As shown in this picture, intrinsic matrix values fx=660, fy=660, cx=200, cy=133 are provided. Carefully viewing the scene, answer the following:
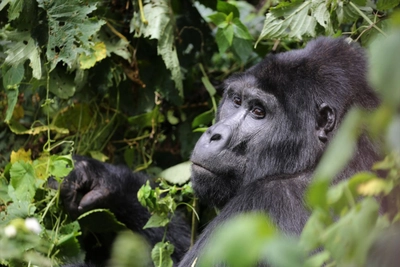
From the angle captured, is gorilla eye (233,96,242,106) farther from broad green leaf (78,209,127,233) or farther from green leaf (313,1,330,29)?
broad green leaf (78,209,127,233)

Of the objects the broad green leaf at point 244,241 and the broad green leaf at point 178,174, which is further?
the broad green leaf at point 178,174

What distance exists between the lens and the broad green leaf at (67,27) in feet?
12.5

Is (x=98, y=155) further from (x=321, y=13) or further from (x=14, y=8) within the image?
(x=321, y=13)

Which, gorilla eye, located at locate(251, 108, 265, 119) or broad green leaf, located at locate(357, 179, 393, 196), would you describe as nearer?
broad green leaf, located at locate(357, 179, 393, 196)

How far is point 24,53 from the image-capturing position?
12.6ft

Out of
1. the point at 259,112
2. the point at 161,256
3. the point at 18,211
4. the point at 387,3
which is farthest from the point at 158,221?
the point at 387,3

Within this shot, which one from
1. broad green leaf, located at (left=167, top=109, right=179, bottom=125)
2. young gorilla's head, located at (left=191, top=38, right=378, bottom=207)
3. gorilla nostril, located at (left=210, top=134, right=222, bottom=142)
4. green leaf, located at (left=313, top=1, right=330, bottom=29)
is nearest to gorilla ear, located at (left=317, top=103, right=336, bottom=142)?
young gorilla's head, located at (left=191, top=38, right=378, bottom=207)

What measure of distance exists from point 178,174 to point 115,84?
0.81 m

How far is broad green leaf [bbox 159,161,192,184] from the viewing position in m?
4.24

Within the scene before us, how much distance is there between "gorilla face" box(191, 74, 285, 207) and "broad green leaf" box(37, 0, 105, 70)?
1.08m

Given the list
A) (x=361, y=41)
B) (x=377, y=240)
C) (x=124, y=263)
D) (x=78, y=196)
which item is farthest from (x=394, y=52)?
(x=78, y=196)

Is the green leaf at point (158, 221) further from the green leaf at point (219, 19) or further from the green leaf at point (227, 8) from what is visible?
the green leaf at point (227, 8)

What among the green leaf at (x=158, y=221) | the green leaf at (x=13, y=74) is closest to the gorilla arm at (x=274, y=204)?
Answer: the green leaf at (x=158, y=221)

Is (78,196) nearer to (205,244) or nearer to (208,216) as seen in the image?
(208,216)
